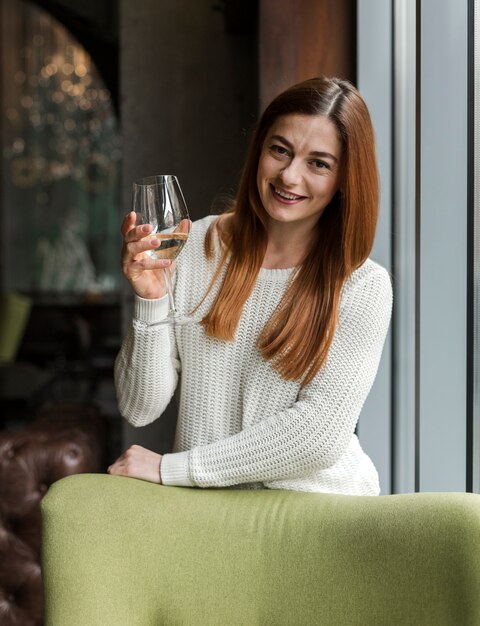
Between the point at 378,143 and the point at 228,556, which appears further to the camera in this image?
the point at 378,143

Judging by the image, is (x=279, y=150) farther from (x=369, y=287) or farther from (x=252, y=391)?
(x=252, y=391)

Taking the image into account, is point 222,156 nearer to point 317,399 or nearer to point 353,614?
point 317,399

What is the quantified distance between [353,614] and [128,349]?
2.03 ft

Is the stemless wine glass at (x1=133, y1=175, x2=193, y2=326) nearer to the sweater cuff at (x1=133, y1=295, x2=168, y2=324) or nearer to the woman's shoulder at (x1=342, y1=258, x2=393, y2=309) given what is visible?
the sweater cuff at (x1=133, y1=295, x2=168, y2=324)

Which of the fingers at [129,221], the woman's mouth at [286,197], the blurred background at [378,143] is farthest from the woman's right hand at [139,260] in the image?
the blurred background at [378,143]

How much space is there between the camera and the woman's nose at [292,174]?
1515mm

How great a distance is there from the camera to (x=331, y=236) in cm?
166

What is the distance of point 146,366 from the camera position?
1.61 m

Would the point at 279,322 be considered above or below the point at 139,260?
below

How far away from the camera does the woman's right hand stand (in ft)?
4.56

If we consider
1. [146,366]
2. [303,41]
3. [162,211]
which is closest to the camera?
[162,211]

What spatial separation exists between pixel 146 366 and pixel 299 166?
45cm

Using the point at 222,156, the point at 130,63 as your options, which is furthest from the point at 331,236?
the point at 130,63

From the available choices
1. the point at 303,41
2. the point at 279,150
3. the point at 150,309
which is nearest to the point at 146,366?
the point at 150,309
